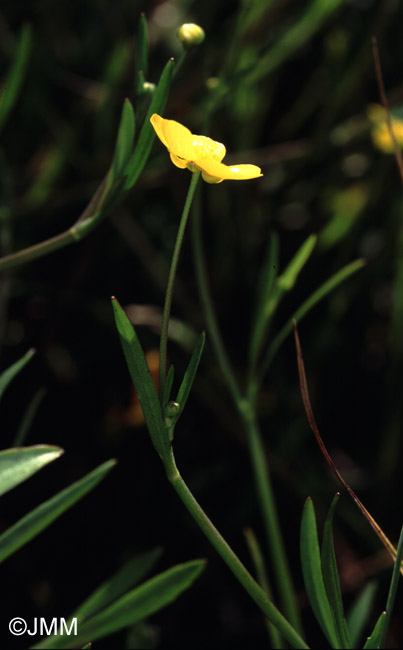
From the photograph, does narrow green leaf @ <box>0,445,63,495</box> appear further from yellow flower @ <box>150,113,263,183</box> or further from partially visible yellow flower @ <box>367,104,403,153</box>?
partially visible yellow flower @ <box>367,104,403,153</box>

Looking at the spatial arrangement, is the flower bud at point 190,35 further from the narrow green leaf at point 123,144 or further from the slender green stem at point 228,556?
the slender green stem at point 228,556

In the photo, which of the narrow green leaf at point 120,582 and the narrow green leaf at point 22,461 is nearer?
the narrow green leaf at point 22,461

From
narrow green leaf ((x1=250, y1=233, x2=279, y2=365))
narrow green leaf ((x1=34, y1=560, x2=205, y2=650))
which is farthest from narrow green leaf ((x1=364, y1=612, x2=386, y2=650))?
narrow green leaf ((x1=250, y1=233, x2=279, y2=365))

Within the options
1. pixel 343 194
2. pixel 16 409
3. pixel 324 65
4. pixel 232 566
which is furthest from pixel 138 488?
pixel 324 65

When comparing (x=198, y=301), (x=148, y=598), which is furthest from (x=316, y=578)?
(x=198, y=301)

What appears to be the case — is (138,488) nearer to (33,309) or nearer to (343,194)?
(33,309)

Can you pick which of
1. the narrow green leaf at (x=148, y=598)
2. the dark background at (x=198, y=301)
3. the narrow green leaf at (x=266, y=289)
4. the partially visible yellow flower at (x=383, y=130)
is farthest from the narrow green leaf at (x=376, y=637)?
the partially visible yellow flower at (x=383, y=130)
